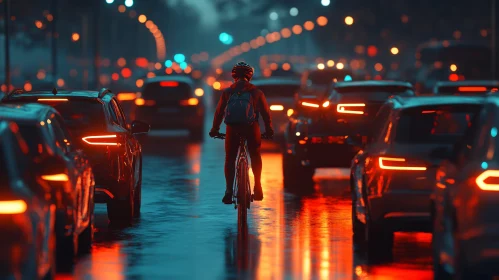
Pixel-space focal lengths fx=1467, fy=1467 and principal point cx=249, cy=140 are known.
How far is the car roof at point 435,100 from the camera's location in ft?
42.2

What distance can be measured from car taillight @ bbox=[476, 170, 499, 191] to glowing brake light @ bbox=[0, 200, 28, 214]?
290 cm

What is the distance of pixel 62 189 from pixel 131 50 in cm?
11662

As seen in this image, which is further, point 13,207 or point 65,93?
point 65,93

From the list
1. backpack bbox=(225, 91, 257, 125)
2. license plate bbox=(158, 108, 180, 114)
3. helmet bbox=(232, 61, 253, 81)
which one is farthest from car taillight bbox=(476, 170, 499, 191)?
license plate bbox=(158, 108, 180, 114)

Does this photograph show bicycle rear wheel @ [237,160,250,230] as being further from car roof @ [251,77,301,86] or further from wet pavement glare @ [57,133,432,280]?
car roof @ [251,77,301,86]

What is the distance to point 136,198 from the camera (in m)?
16.9

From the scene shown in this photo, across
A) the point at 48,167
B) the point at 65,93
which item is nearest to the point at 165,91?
the point at 65,93

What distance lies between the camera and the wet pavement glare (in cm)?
1170

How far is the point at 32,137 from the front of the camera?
35.9 ft

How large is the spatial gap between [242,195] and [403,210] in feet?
9.22

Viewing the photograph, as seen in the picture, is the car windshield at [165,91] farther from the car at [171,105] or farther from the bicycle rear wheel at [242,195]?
the bicycle rear wheel at [242,195]

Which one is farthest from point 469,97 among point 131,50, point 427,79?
point 131,50

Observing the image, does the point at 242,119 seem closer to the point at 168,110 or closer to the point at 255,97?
the point at 255,97

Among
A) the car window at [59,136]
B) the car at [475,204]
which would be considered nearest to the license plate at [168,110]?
the car window at [59,136]
